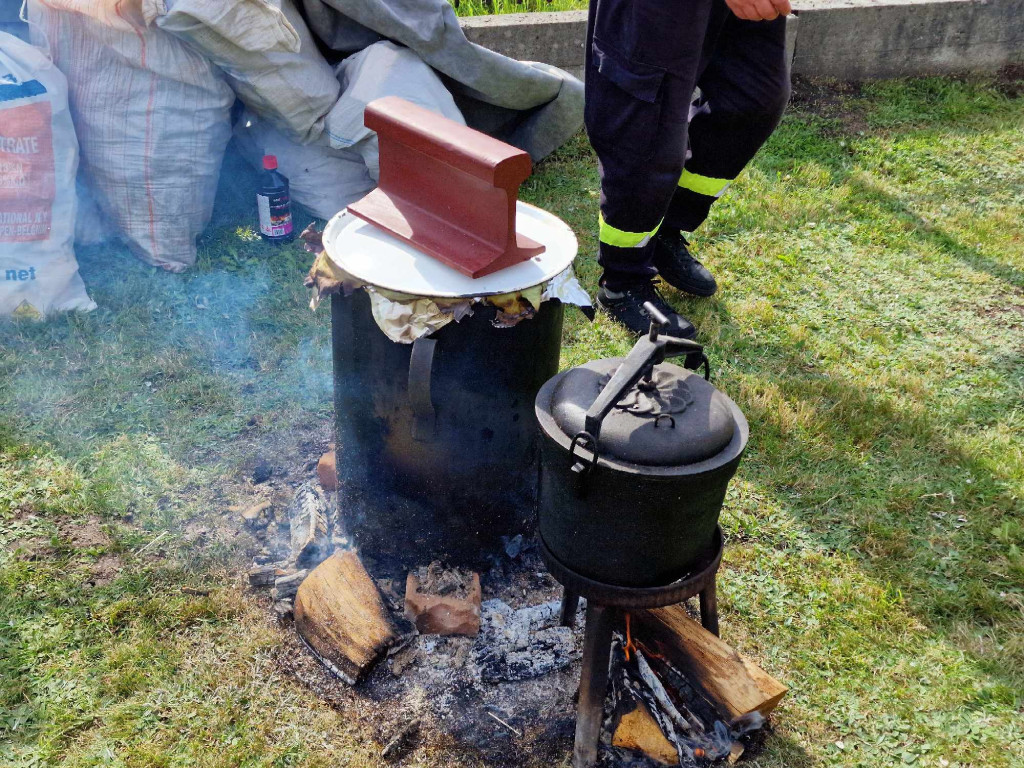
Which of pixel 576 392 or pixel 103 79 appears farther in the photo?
pixel 103 79

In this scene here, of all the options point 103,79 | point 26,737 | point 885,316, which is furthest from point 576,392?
point 103,79

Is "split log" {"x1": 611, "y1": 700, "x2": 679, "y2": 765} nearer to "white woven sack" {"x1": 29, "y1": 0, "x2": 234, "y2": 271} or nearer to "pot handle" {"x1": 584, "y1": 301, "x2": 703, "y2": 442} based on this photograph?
"pot handle" {"x1": 584, "y1": 301, "x2": 703, "y2": 442}

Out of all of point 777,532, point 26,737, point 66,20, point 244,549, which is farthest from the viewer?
point 66,20

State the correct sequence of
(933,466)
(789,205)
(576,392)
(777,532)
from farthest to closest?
(789,205)
(933,466)
(777,532)
(576,392)

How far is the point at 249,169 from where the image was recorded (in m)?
4.88

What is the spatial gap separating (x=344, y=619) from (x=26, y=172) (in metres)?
2.82

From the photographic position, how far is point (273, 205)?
4.57m

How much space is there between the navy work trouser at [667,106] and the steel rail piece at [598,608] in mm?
1792

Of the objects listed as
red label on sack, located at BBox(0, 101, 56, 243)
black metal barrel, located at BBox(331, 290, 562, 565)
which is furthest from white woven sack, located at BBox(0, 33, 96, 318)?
black metal barrel, located at BBox(331, 290, 562, 565)

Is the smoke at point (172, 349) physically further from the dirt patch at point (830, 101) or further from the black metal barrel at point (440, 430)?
the dirt patch at point (830, 101)

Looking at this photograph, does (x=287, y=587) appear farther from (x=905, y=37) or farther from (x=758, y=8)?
(x=905, y=37)

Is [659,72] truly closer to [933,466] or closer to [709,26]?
[709,26]

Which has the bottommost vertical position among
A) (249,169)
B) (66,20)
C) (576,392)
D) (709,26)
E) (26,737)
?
(26,737)

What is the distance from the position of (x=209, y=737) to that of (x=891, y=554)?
7.58ft
